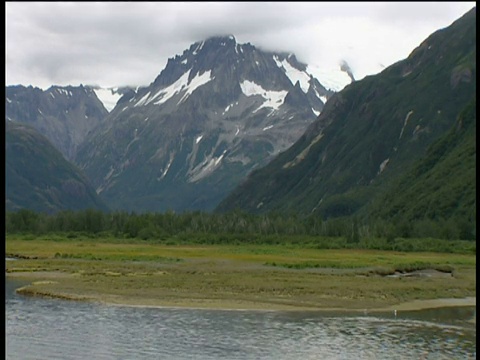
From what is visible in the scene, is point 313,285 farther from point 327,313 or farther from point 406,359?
point 406,359

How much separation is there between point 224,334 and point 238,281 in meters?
31.8

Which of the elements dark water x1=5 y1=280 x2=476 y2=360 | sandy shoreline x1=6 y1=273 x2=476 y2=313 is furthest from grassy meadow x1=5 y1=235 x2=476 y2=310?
dark water x1=5 y1=280 x2=476 y2=360

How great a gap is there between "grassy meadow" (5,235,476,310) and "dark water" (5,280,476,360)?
602 cm

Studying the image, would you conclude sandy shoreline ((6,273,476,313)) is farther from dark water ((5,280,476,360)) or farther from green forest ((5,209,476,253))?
green forest ((5,209,476,253))

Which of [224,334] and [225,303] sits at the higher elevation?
[225,303]

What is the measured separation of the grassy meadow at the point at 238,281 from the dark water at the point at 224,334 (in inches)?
237

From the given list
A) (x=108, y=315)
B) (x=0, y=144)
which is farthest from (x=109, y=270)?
(x=0, y=144)

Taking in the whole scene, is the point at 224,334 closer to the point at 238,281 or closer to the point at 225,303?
the point at 225,303

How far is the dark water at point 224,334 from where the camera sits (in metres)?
40.0

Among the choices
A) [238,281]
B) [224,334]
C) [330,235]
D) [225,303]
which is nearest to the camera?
[224,334]

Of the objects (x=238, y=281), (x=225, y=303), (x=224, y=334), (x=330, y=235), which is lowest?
(x=224, y=334)

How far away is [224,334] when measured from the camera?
45656 millimetres

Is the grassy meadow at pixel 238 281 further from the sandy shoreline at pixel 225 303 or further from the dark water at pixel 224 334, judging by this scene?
the dark water at pixel 224 334

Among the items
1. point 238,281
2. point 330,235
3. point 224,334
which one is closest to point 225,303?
point 224,334
